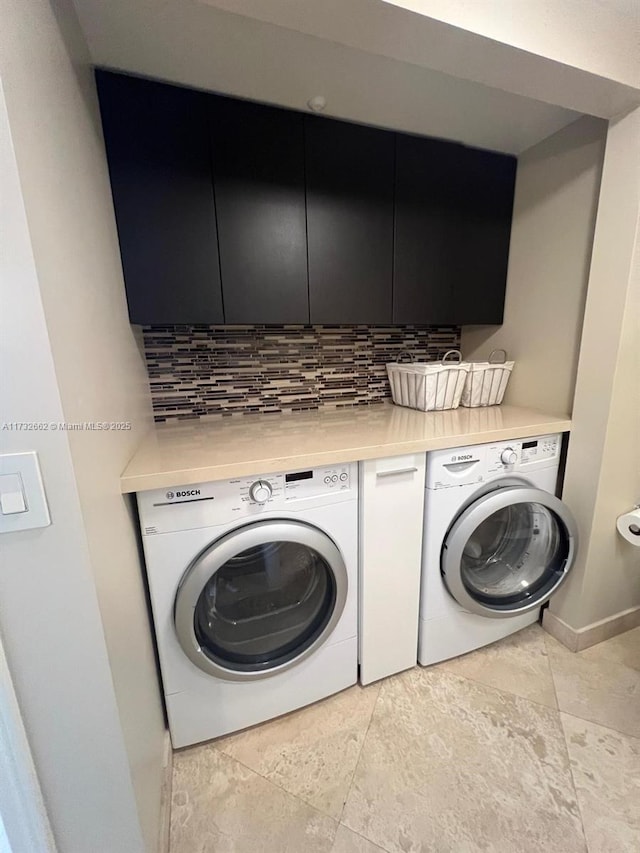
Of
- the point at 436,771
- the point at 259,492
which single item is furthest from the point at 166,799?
the point at 259,492

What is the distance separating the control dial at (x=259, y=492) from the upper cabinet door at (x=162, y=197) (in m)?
0.63

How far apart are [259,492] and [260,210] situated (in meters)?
0.98

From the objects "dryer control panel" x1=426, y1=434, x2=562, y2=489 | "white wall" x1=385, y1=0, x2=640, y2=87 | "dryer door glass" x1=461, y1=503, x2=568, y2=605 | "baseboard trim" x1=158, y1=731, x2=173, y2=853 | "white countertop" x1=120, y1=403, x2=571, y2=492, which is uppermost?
"white wall" x1=385, y1=0, x2=640, y2=87

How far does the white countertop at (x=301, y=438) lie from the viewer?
90cm

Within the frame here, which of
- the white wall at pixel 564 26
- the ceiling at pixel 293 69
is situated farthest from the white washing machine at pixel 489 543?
the ceiling at pixel 293 69

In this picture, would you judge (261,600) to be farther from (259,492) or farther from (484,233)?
(484,233)

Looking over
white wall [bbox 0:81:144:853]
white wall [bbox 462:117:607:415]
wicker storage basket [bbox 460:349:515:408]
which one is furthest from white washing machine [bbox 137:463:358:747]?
white wall [bbox 462:117:607:415]

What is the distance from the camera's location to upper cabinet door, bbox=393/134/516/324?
137 centimetres

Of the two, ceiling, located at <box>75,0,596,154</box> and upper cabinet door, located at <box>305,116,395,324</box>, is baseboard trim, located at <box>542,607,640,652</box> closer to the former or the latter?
upper cabinet door, located at <box>305,116,395,324</box>

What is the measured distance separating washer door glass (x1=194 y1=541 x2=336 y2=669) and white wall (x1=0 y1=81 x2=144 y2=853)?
0.38m

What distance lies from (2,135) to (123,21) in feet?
2.48

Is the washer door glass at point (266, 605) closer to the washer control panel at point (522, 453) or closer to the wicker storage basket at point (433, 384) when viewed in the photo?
the washer control panel at point (522, 453)

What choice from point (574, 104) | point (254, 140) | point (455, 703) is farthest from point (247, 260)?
point (455, 703)

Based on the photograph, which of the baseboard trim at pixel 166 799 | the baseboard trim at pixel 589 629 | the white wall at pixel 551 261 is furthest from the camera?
the baseboard trim at pixel 589 629
